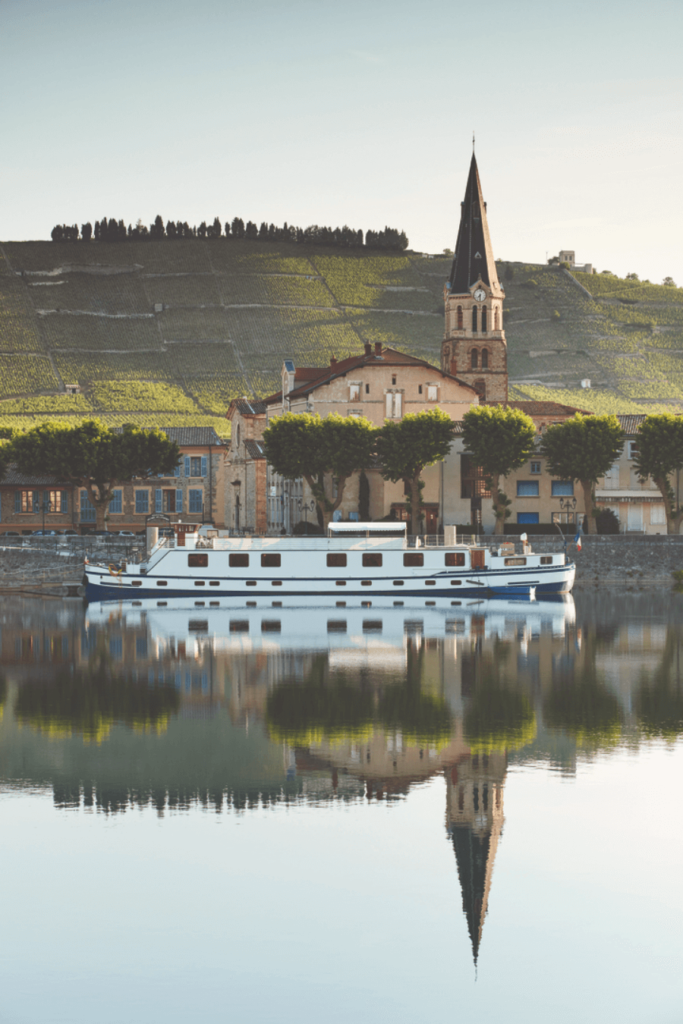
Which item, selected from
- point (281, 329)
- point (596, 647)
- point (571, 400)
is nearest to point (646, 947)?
point (596, 647)

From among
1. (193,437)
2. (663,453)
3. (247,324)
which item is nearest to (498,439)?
(663,453)

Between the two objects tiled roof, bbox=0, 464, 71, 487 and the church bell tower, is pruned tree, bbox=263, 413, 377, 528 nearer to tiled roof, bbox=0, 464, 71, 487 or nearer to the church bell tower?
tiled roof, bbox=0, 464, 71, 487

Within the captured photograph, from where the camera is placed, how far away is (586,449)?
66312 mm

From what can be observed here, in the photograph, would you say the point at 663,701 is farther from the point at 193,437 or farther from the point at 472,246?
the point at 472,246

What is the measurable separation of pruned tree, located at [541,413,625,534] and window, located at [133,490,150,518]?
28351 mm

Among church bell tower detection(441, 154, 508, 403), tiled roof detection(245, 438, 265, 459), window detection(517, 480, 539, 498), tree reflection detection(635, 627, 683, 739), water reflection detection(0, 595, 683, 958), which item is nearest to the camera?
water reflection detection(0, 595, 683, 958)

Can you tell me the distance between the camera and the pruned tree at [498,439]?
2591 inches

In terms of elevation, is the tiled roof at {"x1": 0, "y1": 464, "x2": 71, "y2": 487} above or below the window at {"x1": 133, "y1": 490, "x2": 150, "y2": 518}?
above

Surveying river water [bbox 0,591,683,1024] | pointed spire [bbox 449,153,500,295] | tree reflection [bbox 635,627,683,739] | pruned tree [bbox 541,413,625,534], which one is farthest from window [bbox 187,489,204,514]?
tree reflection [bbox 635,627,683,739]

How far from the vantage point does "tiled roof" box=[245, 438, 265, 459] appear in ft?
246

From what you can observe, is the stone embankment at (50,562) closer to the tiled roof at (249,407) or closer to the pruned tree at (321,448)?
the pruned tree at (321,448)

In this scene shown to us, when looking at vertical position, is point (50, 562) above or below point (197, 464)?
below

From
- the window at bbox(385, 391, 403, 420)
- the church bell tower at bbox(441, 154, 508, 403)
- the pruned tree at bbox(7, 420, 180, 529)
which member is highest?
the church bell tower at bbox(441, 154, 508, 403)

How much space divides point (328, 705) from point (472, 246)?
67.8 meters
